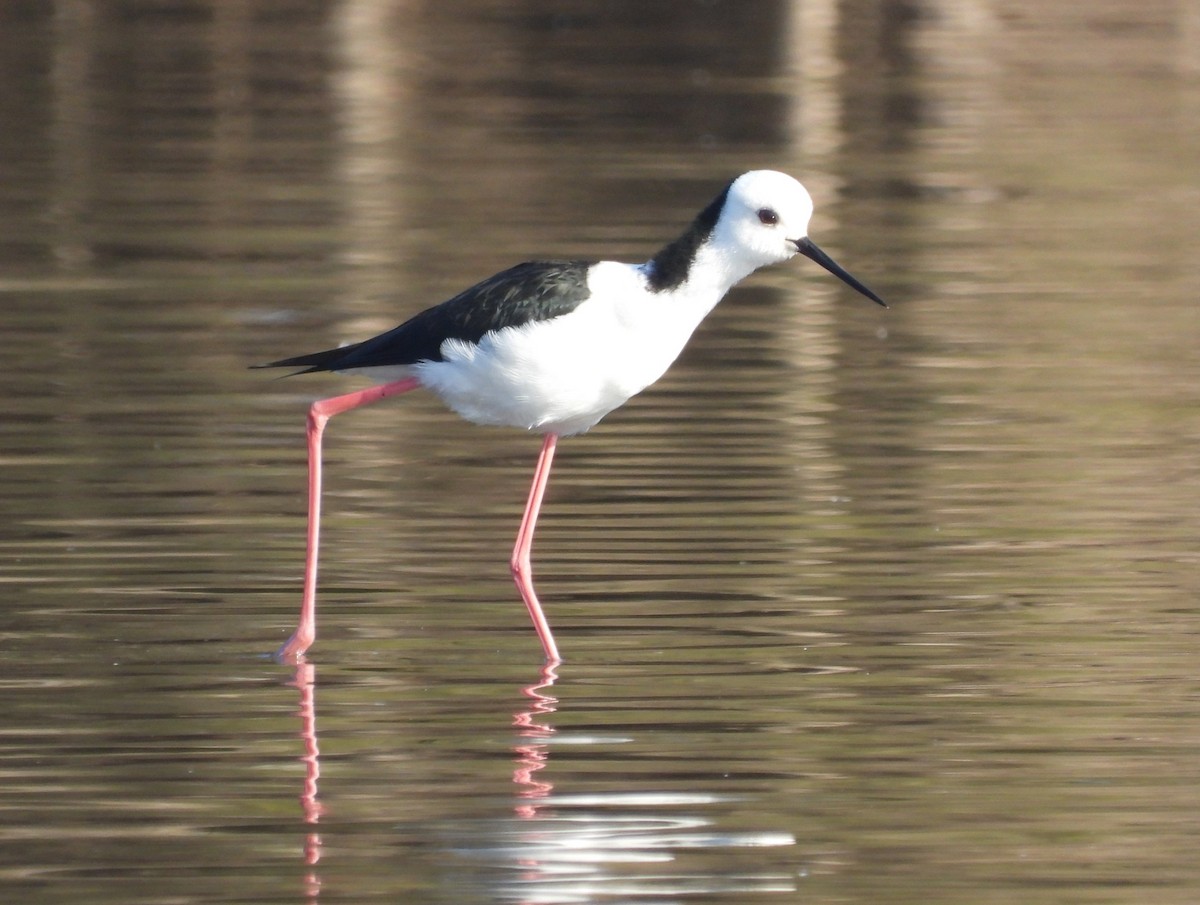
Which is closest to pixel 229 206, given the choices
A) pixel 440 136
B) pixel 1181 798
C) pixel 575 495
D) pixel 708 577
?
pixel 440 136

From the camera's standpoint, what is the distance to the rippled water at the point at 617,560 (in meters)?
5.85

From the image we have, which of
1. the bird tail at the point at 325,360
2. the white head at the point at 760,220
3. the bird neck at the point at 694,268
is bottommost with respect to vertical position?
the bird tail at the point at 325,360

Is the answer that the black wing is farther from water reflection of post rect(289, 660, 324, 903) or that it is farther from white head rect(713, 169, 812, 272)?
water reflection of post rect(289, 660, 324, 903)

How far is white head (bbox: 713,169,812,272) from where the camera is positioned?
289 inches

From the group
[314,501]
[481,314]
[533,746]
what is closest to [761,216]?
[481,314]

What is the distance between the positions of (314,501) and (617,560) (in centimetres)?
111

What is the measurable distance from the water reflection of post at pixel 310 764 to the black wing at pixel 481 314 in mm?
936

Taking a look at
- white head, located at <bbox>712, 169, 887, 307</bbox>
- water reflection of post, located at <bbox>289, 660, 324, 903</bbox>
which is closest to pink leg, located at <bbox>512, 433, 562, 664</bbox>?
water reflection of post, located at <bbox>289, 660, 324, 903</bbox>

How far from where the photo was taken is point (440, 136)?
2030 centimetres

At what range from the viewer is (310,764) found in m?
6.41

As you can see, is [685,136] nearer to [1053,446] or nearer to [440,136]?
[440,136]

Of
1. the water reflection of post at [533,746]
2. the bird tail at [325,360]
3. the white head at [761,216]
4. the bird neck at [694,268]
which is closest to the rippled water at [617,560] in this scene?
the water reflection of post at [533,746]

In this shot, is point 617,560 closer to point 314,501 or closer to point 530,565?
point 530,565

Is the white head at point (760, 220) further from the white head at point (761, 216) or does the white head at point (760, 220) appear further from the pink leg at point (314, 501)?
the pink leg at point (314, 501)
